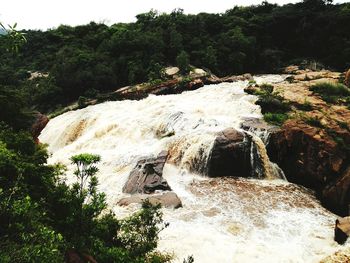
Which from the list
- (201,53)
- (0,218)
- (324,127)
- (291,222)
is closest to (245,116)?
(324,127)

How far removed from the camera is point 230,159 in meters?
15.5

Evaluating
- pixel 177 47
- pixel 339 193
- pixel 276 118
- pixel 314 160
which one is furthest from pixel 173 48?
pixel 339 193

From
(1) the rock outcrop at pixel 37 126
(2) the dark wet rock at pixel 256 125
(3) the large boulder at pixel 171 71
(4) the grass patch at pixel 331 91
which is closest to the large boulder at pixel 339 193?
(2) the dark wet rock at pixel 256 125

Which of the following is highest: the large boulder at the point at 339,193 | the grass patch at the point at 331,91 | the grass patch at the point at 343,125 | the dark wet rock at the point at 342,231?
Result: the grass patch at the point at 331,91

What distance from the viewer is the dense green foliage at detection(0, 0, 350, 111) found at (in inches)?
1545

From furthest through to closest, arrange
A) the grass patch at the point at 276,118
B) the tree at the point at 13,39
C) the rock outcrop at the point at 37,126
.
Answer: the grass patch at the point at 276,118
the rock outcrop at the point at 37,126
the tree at the point at 13,39

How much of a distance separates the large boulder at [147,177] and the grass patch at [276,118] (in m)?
5.78

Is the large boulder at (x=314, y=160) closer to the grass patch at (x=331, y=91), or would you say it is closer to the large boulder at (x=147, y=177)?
the grass patch at (x=331, y=91)

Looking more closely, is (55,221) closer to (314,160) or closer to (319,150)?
(314,160)

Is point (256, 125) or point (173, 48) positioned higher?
point (173, 48)

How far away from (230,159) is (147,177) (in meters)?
3.76

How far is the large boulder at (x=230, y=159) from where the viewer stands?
15.4m

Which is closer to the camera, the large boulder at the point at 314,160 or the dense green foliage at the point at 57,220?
the dense green foliage at the point at 57,220

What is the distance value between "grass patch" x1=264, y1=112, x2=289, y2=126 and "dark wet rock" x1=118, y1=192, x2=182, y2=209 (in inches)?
284
